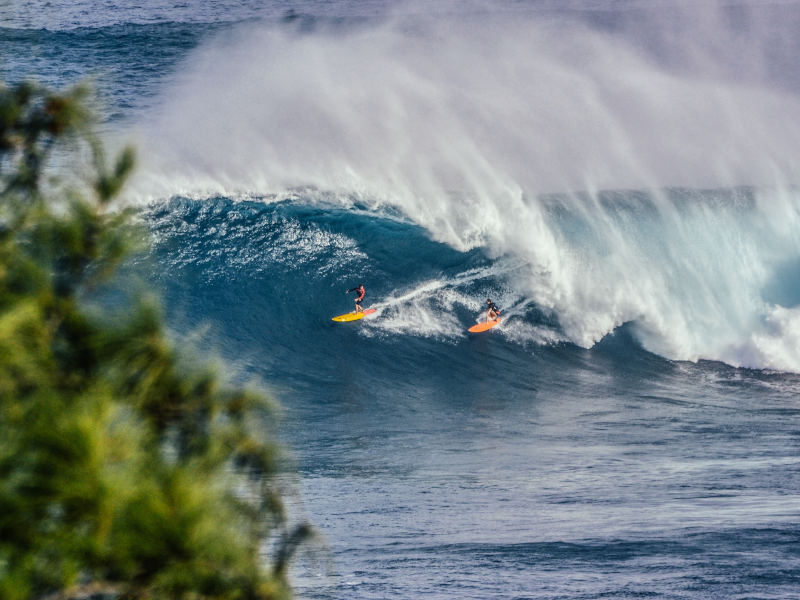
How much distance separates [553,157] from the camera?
24.2 m

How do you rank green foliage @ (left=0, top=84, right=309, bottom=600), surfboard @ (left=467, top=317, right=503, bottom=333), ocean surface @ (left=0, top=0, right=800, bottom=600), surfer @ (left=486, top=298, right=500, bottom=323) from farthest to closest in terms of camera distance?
1. surfer @ (left=486, top=298, right=500, bottom=323)
2. surfboard @ (left=467, top=317, right=503, bottom=333)
3. ocean surface @ (left=0, top=0, right=800, bottom=600)
4. green foliage @ (left=0, top=84, right=309, bottom=600)

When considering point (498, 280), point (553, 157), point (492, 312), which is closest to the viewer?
point (492, 312)

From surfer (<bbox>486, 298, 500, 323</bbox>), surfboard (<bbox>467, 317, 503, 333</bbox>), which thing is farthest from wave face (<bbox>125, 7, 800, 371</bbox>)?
surfboard (<bbox>467, 317, 503, 333</bbox>)

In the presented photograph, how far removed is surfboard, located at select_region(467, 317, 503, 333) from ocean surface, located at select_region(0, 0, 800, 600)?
0.15 m

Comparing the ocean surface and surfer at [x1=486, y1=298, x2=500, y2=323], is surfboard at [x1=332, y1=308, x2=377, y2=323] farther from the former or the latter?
surfer at [x1=486, y1=298, x2=500, y2=323]

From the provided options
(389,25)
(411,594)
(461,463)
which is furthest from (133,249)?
(389,25)

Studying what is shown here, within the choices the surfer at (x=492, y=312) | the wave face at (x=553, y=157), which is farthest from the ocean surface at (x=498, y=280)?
the surfer at (x=492, y=312)

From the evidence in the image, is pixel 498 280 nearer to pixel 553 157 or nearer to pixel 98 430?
pixel 553 157

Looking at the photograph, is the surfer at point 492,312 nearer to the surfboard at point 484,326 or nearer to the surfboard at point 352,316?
the surfboard at point 484,326

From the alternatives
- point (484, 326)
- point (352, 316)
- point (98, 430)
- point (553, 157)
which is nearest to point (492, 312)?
point (484, 326)

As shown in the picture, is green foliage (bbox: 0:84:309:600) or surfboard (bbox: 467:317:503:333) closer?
green foliage (bbox: 0:84:309:600)

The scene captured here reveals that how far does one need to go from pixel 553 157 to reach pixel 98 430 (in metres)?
23.0

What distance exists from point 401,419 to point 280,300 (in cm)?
507

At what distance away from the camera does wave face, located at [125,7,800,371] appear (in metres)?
17.8
